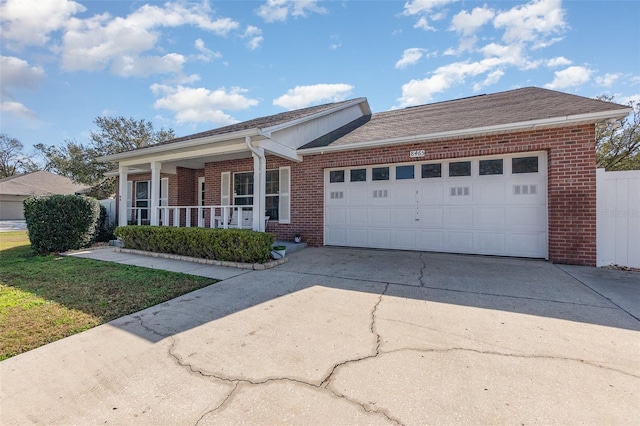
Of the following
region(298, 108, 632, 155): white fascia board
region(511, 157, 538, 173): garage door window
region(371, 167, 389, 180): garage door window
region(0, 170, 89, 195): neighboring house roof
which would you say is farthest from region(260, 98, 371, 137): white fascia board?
region(0, 170, 89, 195): neighboring house roof

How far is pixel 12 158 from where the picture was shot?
133 ft

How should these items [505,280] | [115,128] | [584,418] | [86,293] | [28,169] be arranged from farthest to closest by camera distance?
[28,169] → [115,128] → [505,280] → [86,293] → [584,418]

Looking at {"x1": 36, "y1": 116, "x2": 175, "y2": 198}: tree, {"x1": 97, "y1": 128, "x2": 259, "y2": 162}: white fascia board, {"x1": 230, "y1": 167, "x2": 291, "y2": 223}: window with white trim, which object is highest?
{"x1": 36, "y1": 116, "x2": 175, "y2": 198}: tree

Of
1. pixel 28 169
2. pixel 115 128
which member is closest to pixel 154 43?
pixel 115 128

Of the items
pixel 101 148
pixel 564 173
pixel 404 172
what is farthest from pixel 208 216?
pixel 101 148

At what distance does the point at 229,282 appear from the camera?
17.5ft

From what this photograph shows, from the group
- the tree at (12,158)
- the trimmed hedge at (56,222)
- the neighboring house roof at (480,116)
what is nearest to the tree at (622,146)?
the neighboring house roof at (480,116)

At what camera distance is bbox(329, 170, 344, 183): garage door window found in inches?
361

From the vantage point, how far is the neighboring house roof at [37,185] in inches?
1109

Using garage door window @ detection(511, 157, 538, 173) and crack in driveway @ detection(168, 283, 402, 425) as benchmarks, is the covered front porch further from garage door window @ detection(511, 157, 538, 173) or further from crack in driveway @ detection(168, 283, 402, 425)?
garage door window @ detection(511, 157, 538, 173)

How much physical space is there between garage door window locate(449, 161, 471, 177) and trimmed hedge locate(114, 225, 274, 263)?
518cm

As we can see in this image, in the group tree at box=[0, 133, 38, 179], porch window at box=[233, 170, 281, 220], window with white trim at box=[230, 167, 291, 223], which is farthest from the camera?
tree at box=[0, 133, 38, 179]

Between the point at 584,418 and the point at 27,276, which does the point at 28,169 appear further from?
the point at 584,418

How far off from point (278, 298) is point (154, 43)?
461 inches
